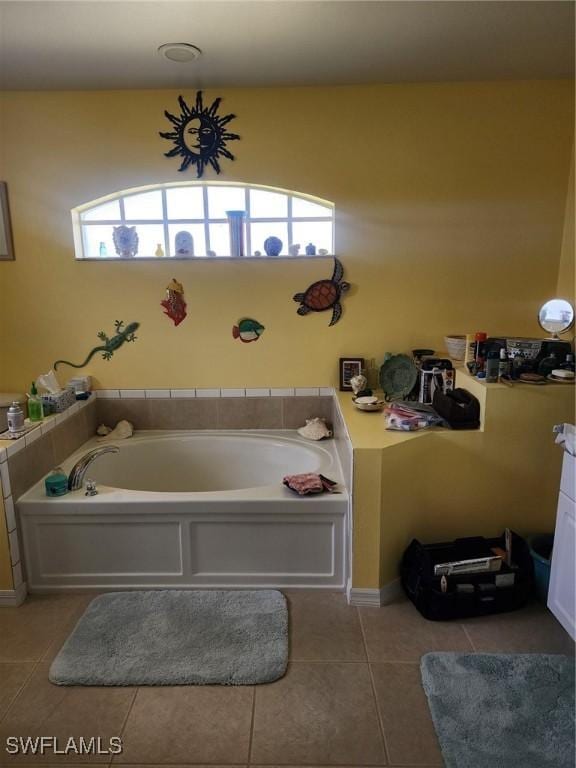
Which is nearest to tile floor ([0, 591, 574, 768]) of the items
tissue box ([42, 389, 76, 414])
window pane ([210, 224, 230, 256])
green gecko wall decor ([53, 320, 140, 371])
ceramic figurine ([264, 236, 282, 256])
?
tissue box ([42, 389, 76, 414])

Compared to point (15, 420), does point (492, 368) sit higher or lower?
higher

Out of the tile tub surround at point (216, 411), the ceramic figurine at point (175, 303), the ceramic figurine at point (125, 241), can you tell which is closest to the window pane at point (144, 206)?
the ceramic figurine at point (125, 241)

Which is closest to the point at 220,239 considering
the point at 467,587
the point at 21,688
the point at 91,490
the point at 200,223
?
the point at 200,223

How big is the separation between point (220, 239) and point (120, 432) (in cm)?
139

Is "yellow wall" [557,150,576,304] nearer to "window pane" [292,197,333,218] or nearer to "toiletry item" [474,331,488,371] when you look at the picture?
"toiletry item" [474,331,488,371]

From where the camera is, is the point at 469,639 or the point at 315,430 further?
the point at 315,430

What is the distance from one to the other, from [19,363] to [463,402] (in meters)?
2.71

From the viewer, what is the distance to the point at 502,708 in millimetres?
1713

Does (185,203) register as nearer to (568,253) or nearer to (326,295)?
(326,295)

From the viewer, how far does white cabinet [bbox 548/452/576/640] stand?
1831 millimetres

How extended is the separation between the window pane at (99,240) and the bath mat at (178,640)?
80.5 inches

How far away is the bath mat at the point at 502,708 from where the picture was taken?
1.55m

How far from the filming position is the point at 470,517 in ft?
8.04

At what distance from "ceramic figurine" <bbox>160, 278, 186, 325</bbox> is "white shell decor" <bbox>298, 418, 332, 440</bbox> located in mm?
1047
